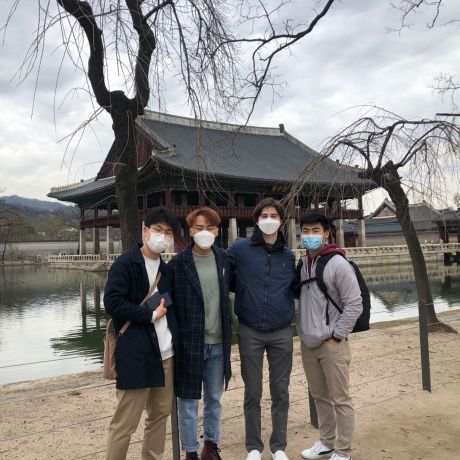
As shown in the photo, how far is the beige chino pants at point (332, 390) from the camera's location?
2617 mm

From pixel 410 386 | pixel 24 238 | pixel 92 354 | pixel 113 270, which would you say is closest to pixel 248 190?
pixel 92 354

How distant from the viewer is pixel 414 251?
6.51 metres

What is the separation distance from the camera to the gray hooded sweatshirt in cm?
258

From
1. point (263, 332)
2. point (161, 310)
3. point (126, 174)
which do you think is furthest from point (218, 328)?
point (126, 174)

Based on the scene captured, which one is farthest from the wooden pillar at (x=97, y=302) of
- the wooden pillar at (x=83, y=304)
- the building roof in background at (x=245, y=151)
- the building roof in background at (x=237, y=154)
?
the building roof in background at (x=245, y=151)

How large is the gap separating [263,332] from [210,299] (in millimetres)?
376

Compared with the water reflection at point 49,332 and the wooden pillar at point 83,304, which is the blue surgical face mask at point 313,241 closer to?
the water reflection at point 49,332

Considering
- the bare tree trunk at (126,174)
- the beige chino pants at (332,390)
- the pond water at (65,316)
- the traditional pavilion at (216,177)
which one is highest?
the traditional pavilion at (216,177)

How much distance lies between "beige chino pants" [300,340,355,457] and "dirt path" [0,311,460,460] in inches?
7.6

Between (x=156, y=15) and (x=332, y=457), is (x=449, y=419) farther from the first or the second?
(x=156, y=15)

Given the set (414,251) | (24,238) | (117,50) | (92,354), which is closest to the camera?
(117,50)

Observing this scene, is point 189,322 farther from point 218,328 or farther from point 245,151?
point 245,151

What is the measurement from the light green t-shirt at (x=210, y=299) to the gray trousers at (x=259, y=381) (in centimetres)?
21

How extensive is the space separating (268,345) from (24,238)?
1824 inches
